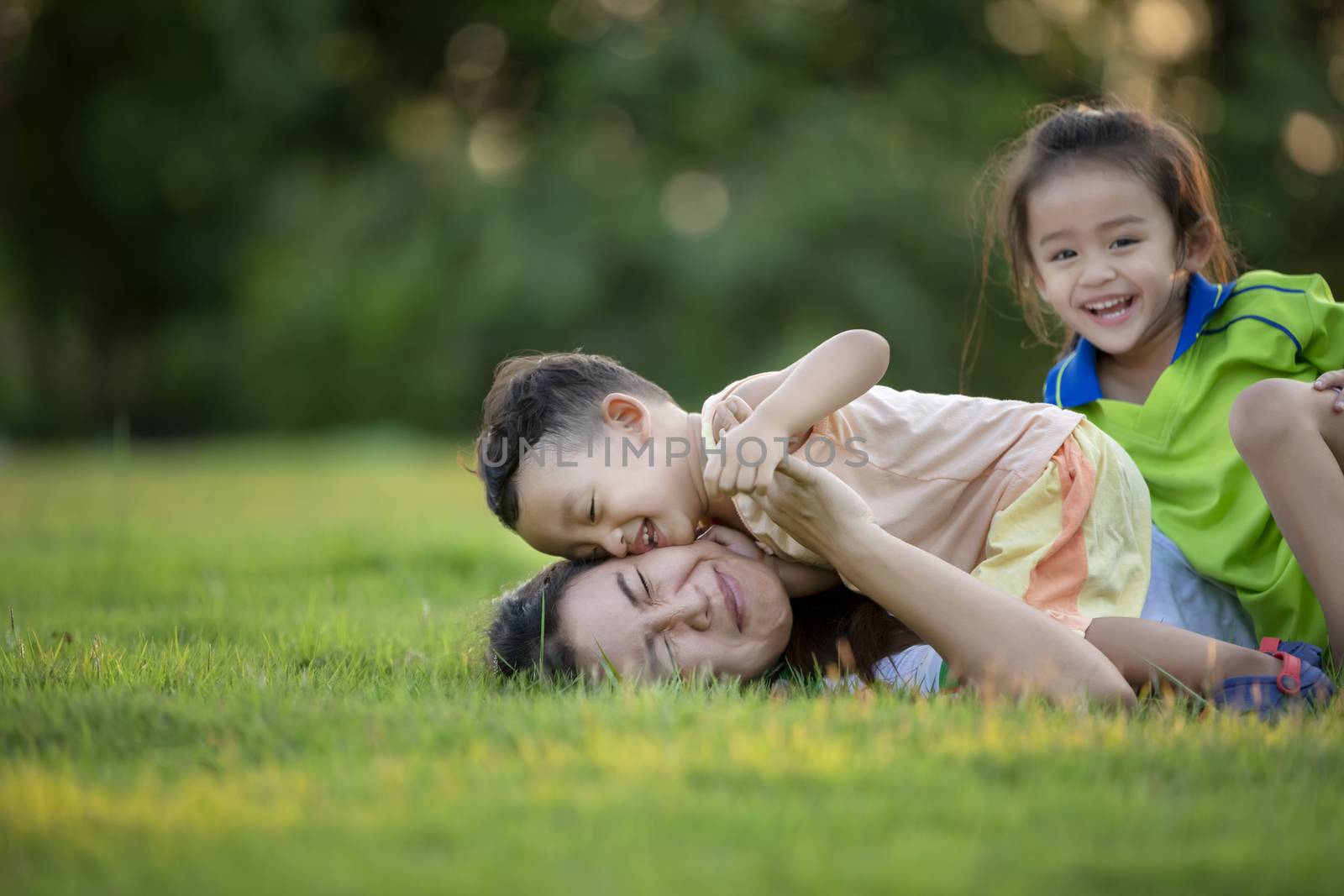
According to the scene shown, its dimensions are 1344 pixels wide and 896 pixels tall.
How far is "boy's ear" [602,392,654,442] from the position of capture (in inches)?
103

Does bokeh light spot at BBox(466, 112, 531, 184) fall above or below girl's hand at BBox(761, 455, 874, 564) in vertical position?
above

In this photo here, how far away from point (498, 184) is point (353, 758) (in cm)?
1491

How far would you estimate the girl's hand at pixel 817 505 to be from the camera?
2289 mm

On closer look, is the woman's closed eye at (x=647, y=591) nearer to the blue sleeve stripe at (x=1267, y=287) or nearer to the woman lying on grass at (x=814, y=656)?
the woman lying on grass at (x=814, y=656)

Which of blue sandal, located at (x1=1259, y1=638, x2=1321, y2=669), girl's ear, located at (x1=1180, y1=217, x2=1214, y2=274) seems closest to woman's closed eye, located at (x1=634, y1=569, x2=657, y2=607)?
blue sandal, located at (x1=1259, y1=638, x2=1321, y2=669)

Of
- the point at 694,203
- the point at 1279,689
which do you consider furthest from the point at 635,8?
the point at 1279,689

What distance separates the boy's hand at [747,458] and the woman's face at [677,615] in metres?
0.23

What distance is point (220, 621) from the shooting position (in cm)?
310

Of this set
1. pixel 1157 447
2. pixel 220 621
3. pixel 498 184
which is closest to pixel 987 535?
pixel 1157 447

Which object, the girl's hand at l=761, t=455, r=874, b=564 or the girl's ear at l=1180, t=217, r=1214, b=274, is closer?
the girl's hand at l=761, t=455, r=874, b=564

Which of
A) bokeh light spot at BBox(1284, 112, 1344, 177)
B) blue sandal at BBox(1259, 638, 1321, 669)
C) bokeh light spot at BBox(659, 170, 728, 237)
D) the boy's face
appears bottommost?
blue sandal at BBox(1259, 638, 1321, 669)

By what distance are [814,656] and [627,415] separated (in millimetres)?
671

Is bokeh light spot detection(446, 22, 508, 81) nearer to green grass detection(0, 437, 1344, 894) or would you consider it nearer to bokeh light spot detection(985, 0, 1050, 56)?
bokeh light spot detection(985, 0, 1050, 56)

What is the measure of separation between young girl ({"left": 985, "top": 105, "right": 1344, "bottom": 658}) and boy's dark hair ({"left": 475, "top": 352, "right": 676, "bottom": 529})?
4.10 feet
